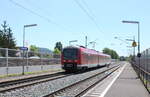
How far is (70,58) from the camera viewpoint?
35.4 metres

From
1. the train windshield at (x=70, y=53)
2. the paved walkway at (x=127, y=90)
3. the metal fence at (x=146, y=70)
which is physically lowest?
the paved walkway at (x=127, y=90)

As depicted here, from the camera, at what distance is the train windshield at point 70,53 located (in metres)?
35.3

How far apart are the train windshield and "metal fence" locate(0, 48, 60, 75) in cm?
338

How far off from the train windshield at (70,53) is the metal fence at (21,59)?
3.38 m

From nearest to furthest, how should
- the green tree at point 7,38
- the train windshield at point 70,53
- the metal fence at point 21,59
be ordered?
the metal fence at point 21,59 → the train windshield at point 70,53 → the green tree at point 7,38

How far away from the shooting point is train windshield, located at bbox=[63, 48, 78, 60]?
116 ft

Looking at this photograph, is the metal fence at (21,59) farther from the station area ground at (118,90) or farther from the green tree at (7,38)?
the green tree at (7,38)

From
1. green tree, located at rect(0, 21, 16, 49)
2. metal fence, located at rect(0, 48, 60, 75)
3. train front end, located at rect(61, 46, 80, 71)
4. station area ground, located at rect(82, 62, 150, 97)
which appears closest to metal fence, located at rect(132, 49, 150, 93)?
station area ground, located at rect(82, 62, 150, 97)

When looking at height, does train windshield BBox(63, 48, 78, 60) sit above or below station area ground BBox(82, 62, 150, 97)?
above

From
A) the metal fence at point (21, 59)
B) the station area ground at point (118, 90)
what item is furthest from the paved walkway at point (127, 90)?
the metal fence at point (21, 59)

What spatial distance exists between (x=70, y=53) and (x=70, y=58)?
69cm

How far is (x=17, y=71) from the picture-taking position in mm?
29938

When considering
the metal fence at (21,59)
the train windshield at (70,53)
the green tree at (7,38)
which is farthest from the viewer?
the green tree at (7,38)

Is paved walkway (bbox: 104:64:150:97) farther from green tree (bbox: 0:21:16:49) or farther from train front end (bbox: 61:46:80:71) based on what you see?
green tree (bbox: 0:21:16:49)
